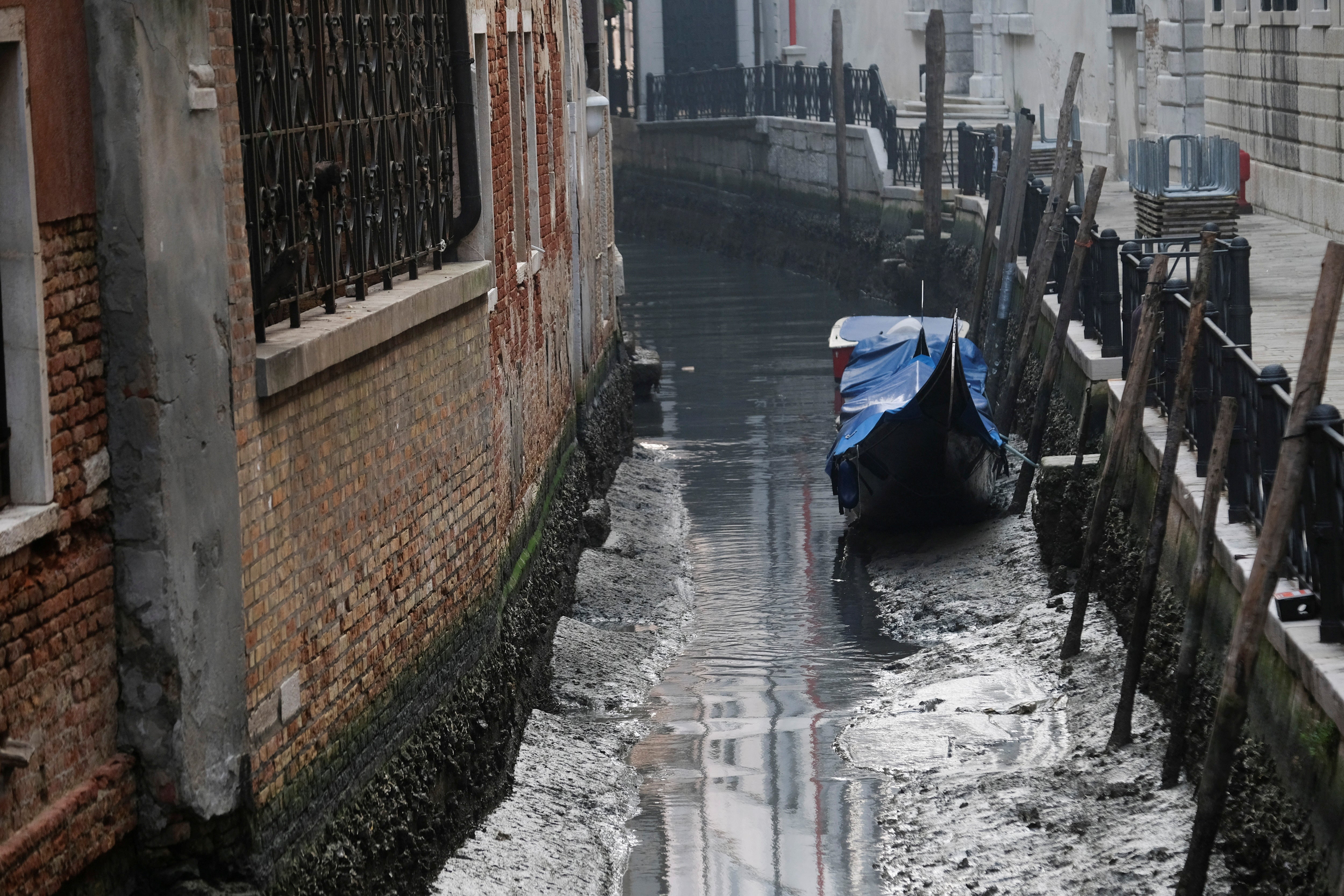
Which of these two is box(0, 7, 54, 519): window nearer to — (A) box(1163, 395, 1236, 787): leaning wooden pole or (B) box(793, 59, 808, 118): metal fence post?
(A) box(1163, 395, 1236, 787): leaning wooden pole

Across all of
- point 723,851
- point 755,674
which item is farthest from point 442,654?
point 755,674

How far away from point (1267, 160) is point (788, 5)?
22.3m

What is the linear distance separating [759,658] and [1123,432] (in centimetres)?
268

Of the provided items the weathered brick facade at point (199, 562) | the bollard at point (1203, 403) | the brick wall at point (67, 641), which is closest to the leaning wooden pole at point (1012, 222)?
the bollard at point (1203, 403)

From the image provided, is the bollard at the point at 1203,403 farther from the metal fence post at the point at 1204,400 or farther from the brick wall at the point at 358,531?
the brick wall at the point at 358,531

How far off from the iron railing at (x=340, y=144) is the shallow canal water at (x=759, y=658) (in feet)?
8.37

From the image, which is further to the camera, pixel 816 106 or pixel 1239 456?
pixel 816 106

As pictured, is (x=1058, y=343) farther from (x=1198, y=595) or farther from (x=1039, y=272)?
(x=1198, y=595)

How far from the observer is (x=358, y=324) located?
6.11 m

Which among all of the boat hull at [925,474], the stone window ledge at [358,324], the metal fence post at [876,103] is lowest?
the boat hull at [925,474]

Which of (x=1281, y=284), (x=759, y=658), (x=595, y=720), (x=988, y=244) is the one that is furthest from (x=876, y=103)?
(x=595, y=720)

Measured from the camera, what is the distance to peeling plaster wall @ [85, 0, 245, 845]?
4629 millimetres

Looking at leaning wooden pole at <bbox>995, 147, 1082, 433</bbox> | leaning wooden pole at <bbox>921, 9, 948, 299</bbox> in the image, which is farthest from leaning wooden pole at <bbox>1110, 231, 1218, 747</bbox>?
leaning wooden pole at <bbox>921, 9, 948, 299</bbox>

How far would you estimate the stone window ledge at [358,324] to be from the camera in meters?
5.44
